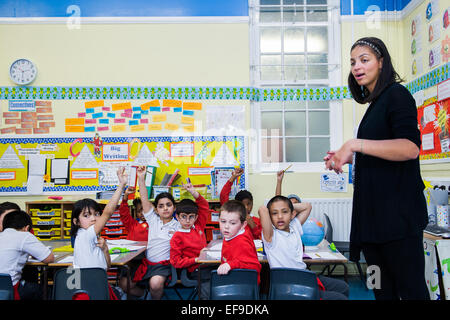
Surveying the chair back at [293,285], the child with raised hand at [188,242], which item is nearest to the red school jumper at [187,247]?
the child with raised hand at [188,242]

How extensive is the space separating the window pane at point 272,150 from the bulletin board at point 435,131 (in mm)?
1579

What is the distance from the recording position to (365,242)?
1.17m

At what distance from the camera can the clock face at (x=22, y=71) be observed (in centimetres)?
453

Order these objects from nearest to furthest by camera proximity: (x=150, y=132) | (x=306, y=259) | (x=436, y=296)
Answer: (x=306, y=259)
(x=436, y=296)
(x=150, y=132)

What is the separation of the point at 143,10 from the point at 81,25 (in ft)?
2.53

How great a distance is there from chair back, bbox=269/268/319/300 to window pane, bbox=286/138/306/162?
2.92 meters

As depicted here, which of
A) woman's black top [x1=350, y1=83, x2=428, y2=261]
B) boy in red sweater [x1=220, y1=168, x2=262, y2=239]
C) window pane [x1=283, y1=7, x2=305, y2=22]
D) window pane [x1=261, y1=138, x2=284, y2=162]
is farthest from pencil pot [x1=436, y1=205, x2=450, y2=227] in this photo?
window pane [x1=283, y1=7, x2=305, y2=22]

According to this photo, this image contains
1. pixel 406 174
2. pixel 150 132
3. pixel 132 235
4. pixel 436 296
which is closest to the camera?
pixel 406 174

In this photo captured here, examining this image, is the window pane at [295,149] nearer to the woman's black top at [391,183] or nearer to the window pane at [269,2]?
the window pane at [269,2]

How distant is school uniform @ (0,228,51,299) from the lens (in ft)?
7.70

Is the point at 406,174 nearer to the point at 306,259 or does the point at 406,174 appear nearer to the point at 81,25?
the point at 306,259

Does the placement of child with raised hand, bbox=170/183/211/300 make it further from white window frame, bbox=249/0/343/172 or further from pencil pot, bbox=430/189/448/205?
pencil pot, bbox=430/189/448/205

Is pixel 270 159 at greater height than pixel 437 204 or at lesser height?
greater

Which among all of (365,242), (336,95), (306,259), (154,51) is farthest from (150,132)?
(365,242)
